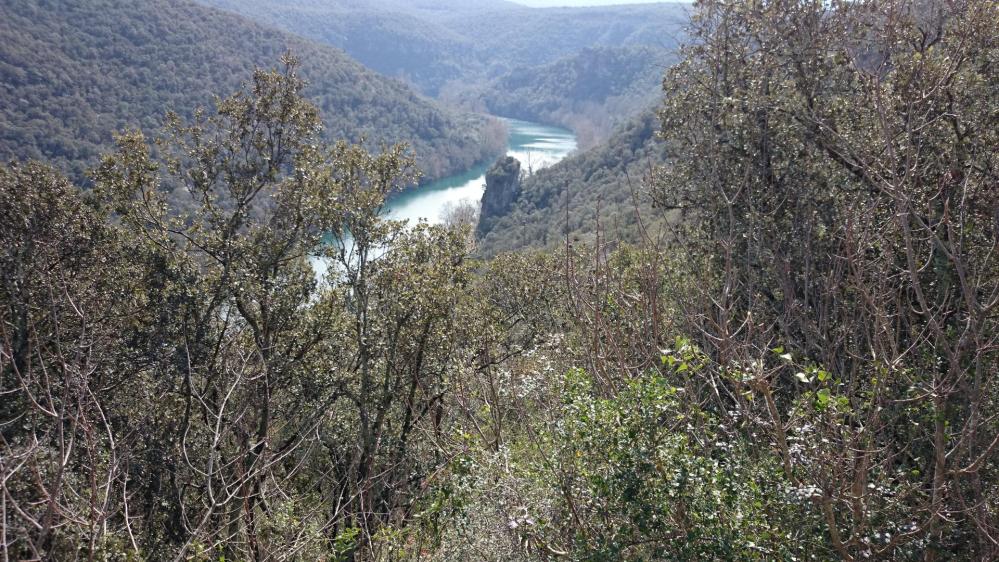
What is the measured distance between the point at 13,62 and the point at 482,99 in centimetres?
13767

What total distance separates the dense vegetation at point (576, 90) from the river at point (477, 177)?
983 centimetres

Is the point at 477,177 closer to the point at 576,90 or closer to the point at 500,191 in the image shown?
the point at 500,191

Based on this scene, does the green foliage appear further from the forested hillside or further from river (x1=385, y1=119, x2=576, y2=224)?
river (x1=385, y1=119, x2=576, y2=224)

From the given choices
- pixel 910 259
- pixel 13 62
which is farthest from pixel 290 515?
pixel 13 62

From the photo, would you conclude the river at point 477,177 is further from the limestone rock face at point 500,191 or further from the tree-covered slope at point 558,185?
the tree-covered slope at point 558,185

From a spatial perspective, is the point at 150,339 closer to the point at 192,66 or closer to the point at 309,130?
the point at 309,130

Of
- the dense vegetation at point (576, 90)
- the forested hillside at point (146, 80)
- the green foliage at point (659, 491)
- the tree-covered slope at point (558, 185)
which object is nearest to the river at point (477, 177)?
the tree-covered slope at point (558, 185)

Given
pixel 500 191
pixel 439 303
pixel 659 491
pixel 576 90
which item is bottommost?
pixel 500 191

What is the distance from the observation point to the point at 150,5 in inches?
3164

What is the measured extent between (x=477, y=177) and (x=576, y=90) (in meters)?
83.9

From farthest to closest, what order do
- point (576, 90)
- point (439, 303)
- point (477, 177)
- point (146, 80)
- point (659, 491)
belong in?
point (576, 90) < point (477, 177) < point (146, 80) < point (439, 303) < point (659, 491)

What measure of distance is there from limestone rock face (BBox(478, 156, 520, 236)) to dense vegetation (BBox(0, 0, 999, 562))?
6167cm

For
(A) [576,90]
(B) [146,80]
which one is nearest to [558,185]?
(B) [146,80]

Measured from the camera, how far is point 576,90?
6467 inches
